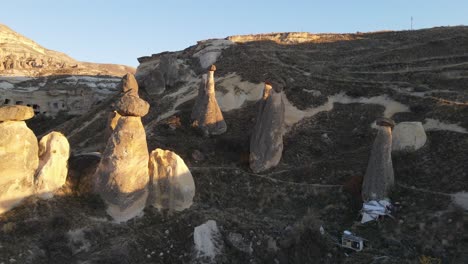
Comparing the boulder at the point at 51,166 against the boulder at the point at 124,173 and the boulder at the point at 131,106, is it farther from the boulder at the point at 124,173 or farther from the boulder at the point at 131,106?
the boulder at the point at 131,106

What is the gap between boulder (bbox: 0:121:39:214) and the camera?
1733cm

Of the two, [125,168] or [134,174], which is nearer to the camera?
[125,168]

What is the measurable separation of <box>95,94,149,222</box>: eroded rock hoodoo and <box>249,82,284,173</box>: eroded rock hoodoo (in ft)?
25.5

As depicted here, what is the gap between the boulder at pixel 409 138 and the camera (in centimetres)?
2436

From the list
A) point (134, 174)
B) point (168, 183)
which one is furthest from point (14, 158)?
point (168, 183)

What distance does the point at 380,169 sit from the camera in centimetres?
2167

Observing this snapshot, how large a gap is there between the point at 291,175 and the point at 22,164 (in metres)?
12.6

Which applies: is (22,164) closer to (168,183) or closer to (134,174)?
(134,174)

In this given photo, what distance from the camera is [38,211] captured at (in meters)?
17.3

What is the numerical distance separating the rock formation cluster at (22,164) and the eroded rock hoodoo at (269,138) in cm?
1023

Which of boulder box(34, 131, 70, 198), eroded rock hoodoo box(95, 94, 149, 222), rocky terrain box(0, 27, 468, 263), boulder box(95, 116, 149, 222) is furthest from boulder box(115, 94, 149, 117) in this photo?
rocky terrain box(0, 27, 468, 263)

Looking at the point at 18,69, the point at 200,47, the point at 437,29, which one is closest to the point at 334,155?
the point at 200,47

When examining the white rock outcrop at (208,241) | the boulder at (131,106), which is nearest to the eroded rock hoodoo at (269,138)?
the white rock outcrop at (208,241)

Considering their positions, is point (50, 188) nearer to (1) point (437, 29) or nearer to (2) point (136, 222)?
(2) point (136, 222)
